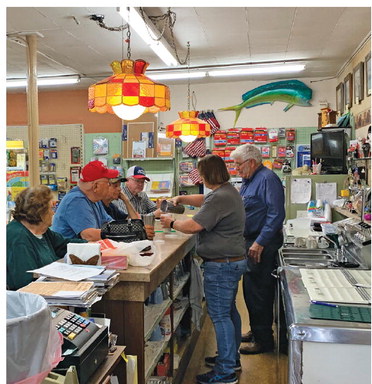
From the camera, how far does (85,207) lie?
2.91 m

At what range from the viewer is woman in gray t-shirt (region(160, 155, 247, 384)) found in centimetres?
293

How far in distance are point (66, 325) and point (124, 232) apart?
1146mm

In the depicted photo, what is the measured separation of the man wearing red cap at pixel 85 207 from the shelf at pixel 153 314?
1.93ft

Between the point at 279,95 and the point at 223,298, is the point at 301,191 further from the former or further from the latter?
the point at 279,95

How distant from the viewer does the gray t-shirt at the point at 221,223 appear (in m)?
2.92

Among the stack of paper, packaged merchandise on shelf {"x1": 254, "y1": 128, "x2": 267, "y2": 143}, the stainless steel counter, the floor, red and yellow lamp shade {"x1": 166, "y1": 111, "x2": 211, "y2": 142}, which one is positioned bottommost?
the floor

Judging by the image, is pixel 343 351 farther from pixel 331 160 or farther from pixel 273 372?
pixel 331 160

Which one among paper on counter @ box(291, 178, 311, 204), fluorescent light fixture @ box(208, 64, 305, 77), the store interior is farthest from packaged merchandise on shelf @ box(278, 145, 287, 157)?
paper on counter @ box(291, 178, 311, 204)

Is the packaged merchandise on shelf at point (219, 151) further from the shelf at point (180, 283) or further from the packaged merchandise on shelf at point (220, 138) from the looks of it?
the shelf at point (180, 283)

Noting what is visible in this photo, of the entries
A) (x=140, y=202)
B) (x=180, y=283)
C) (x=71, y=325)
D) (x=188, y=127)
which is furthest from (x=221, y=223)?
(x=188, y=127)

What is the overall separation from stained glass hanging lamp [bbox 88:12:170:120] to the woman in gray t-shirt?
0.73 m

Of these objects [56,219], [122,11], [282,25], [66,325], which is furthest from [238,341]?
[282,25]

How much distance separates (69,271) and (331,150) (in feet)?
15.8

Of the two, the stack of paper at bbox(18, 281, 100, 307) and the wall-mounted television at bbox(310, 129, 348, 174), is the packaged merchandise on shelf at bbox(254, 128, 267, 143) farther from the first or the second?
the stack of paper at bbox(18, 281, 100, 307)
